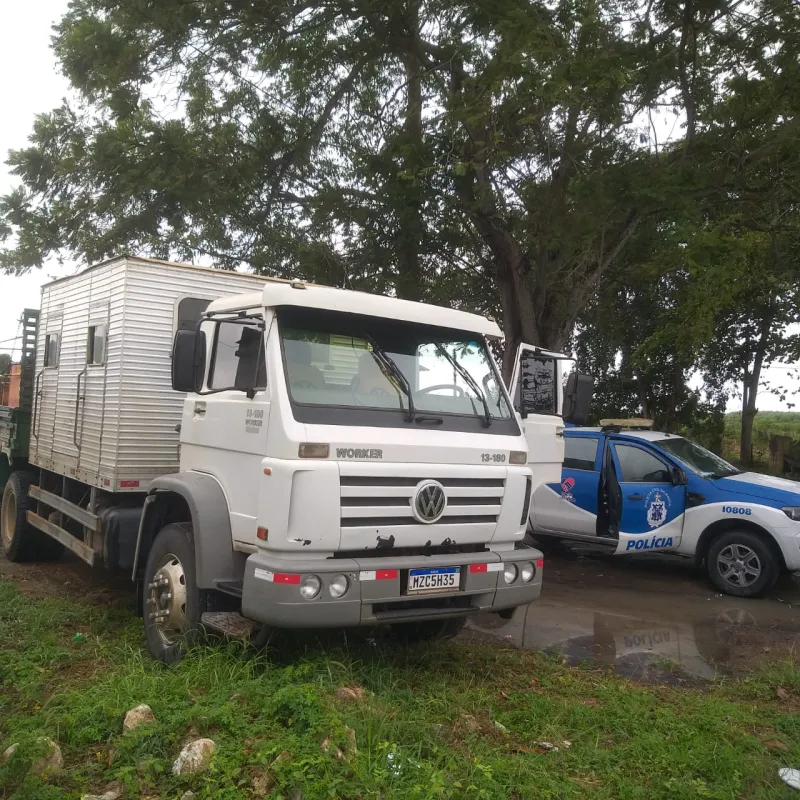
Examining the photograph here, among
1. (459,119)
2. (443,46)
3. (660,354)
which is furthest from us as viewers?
(660,354)

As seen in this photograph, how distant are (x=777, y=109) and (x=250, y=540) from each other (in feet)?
26.4

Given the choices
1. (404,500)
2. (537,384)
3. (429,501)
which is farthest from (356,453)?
(537,384)

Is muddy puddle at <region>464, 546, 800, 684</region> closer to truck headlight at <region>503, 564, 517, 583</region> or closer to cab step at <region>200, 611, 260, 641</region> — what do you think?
truck headlight at <region>503, 564, 517, 583</region>

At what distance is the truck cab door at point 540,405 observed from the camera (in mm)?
6246

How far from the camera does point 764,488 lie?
8383 millimetres

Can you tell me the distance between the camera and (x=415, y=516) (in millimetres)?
4824

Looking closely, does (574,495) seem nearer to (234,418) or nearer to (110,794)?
(234,418)

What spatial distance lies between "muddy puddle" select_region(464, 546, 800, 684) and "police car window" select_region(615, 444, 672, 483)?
101 cm

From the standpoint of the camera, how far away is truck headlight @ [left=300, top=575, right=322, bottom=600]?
441 cm

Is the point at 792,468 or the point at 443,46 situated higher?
the point at 443,46

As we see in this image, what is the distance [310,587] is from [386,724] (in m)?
0.82

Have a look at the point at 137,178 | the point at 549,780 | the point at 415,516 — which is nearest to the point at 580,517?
the point at 415,516

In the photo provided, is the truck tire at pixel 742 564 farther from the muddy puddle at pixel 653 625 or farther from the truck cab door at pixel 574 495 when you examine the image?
the truck cab door at pixel 574 495

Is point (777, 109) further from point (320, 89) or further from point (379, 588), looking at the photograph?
point (379, 588)
